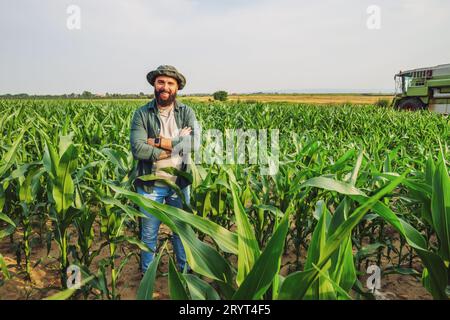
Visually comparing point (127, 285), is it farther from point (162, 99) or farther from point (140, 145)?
point (162, 99)

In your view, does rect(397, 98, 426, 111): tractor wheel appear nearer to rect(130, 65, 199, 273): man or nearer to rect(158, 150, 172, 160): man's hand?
rect(130, 65, 199, 273): man

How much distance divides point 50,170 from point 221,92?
48411 mm

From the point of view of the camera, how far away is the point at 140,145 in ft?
6.49

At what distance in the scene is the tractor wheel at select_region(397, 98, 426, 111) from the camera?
637 inches

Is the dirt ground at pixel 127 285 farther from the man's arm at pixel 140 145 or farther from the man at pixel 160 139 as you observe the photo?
the man's arm at pixel 140 145

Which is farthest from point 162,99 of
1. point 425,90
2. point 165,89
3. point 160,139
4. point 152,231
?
point 425,90

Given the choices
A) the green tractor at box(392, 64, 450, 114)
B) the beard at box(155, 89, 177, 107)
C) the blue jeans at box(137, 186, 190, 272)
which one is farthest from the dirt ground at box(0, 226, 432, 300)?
the green tractor at box(392, 64, 450, 114)

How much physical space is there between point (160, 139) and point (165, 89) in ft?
1.03

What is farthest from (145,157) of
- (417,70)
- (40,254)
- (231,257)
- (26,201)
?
(417,70)

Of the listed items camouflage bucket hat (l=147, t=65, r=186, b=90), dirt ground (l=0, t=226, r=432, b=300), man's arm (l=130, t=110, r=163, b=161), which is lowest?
dirt ground (l=0, t=226, r=432, b=300)

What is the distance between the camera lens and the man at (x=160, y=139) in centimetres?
200

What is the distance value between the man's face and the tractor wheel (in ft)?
56.4

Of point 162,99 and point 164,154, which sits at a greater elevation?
point 162,99

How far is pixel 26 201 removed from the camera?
6.87 feet
